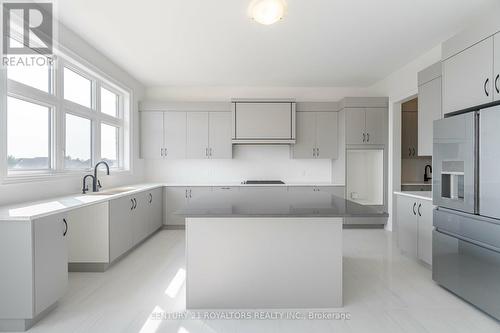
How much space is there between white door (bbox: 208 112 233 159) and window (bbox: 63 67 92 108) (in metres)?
1.97

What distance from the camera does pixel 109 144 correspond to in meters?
4.11

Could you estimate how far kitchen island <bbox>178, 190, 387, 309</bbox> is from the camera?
2023mm

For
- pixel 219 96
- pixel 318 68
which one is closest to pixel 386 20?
pixel 318 68

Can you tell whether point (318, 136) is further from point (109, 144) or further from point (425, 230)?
point (109, 144)

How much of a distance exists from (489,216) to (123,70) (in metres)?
4.93

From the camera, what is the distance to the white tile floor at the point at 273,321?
1848 millimetres

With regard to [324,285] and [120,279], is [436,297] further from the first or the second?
[120,279]

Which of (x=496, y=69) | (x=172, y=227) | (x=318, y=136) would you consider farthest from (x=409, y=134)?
(x=172, y=227)

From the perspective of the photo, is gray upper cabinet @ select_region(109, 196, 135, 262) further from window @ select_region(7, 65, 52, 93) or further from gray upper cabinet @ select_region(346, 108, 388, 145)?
gray upper cabinet @ select_region(346, 108, 388, 145)

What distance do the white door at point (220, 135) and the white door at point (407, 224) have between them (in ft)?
9.53

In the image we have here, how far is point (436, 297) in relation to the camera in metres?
2.26

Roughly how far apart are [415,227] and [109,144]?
4553mm

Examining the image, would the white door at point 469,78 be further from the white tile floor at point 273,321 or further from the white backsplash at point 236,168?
the white backsplash at point 236,168

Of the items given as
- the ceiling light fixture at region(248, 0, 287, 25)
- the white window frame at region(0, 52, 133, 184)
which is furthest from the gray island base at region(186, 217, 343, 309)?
the white window frame at region(0, 52, 133, 184)
